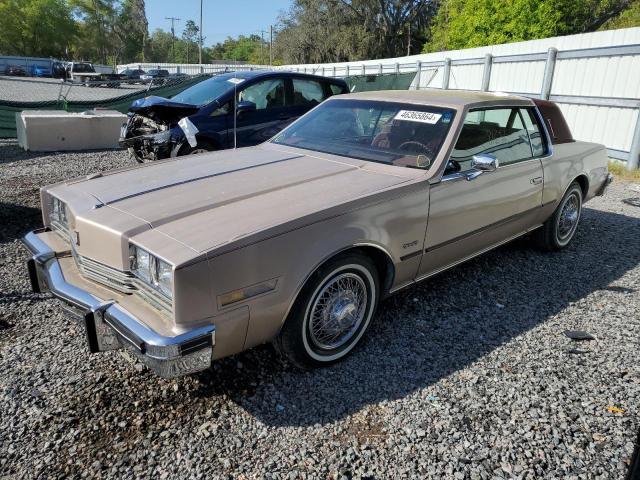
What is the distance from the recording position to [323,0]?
47375 millimetres

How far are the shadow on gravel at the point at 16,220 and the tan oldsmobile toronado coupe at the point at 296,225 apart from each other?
218cm

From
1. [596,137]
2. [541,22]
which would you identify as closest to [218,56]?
[541,22]

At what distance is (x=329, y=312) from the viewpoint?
286 centimetres

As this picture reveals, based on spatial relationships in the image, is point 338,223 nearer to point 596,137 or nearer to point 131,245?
point 131,245

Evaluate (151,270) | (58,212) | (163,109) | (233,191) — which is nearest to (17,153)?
(163,109)

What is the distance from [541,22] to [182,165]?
26469 millimetres

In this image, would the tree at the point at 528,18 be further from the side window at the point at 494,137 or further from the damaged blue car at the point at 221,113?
the side window at the point at 494,137

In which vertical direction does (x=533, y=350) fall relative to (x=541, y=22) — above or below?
below

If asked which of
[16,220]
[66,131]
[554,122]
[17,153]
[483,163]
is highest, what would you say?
[554,122]

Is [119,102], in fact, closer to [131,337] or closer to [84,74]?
[131,337]

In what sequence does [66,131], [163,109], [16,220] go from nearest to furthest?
[16,220] → [163,109] → [66,131]

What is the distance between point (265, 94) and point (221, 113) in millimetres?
823

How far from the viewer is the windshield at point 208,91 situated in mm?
7492

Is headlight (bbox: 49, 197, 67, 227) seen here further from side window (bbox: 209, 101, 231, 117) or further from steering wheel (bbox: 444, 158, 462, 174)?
side window (bbox: 209, 101, 231, 117)
